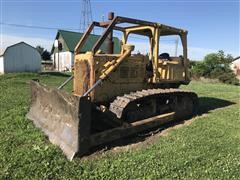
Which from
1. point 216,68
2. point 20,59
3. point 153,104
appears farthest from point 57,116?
point 216,68

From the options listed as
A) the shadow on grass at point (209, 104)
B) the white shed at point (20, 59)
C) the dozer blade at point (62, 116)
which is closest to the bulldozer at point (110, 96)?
the dozer blade at point (62, 116)

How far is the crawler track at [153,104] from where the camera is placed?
643 cm

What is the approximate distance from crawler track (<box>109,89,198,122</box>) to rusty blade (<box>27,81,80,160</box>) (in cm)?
115

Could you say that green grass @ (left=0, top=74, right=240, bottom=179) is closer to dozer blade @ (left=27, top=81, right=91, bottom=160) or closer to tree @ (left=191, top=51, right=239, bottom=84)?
dozer blade @ (left=27, top=81, right=91, bottom=160)

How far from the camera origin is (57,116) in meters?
6.13

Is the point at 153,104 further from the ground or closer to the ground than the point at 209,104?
further from the ground

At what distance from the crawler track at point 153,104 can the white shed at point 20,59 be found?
23097mm

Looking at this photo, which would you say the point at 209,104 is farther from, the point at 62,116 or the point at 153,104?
the point at 62,116

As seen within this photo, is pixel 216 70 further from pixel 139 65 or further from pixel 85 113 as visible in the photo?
pixel 85 113

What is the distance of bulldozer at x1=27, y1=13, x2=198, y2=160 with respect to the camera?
553 cm

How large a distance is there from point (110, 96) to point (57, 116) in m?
1.33

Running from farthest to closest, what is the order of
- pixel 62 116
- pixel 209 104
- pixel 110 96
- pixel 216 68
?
pixel 216 68 → pixel 209 104 → pixel 110 96 → pixel 62 116

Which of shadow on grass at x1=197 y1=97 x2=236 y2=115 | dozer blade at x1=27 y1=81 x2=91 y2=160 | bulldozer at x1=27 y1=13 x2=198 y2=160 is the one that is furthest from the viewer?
shadow on grass at x1=197 y1=97 x2=236 y2=115

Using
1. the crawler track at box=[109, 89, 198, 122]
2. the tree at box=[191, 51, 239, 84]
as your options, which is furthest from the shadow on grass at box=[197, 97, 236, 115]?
the tree at box=[191, 51, 239, 84]
